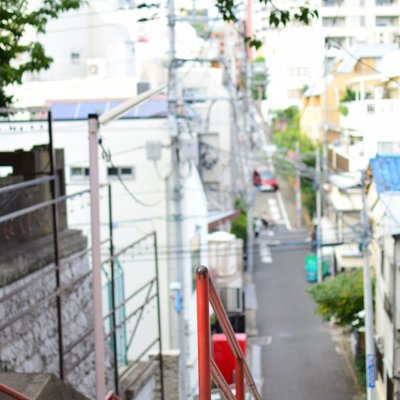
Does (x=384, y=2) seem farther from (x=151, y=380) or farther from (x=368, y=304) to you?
(x=151, y=380)

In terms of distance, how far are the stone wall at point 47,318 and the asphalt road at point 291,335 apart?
2.90m

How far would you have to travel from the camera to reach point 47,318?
6375 millimetres

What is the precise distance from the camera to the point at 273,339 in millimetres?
15375

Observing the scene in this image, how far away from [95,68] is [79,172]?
6142 millimetres

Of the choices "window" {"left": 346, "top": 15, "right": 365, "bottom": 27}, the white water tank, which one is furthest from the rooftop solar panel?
"window" {"left": 346, "top": 15, "right": 365, "bottom": 27}

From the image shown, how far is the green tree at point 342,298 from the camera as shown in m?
13.8

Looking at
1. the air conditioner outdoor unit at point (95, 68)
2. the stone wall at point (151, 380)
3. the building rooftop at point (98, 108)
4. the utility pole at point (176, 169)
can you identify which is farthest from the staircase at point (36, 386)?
the air conditioner outdoor unit at point (95, 68)

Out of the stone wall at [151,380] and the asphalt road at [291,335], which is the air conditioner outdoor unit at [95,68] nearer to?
the asphalt road at [291,335]

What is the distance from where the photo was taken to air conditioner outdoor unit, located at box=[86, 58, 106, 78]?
19.1 metres

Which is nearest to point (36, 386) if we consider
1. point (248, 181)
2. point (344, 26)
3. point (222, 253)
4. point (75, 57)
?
point (344, 26)

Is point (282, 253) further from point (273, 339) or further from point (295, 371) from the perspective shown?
point (295, 371)

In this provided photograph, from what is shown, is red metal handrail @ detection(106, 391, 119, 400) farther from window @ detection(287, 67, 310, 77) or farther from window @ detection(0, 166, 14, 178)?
window @ detection(287, 67, 310, 77)

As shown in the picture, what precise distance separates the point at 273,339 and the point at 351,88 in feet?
29.0

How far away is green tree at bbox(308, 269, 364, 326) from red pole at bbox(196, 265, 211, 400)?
449 inches
